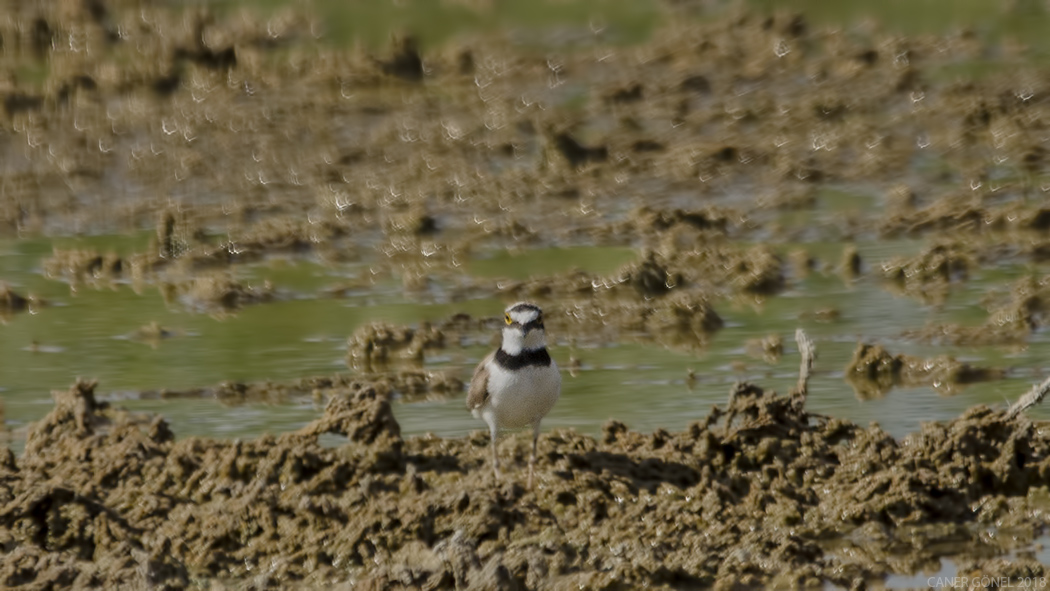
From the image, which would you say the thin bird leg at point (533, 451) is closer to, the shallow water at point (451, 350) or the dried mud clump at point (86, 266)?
the shallow water at point (451, 350)

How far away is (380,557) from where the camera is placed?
9.18 m

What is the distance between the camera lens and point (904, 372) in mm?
12156

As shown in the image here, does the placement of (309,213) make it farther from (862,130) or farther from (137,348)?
(862,130)

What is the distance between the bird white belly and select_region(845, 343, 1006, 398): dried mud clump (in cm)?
254

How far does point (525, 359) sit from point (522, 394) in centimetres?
22

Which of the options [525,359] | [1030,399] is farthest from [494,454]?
[1030,399]

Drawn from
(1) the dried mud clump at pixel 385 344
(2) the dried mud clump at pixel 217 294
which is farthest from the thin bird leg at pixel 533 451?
(2) the dried mud clump at pixel 217 294

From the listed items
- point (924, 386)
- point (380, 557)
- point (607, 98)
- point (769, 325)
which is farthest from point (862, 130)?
Result: point (380, 557)

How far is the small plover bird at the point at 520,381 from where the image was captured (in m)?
10.0

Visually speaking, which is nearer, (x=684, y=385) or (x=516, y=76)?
(x=684, y=385)

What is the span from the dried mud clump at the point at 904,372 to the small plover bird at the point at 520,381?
2543 mm

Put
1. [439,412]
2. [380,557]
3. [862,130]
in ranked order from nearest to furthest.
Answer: [380,557] → [439,412] → [862,130]

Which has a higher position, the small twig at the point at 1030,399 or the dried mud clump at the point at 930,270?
the dried mud clump at the point at 930,270

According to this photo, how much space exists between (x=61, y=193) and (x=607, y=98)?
5550 mm
